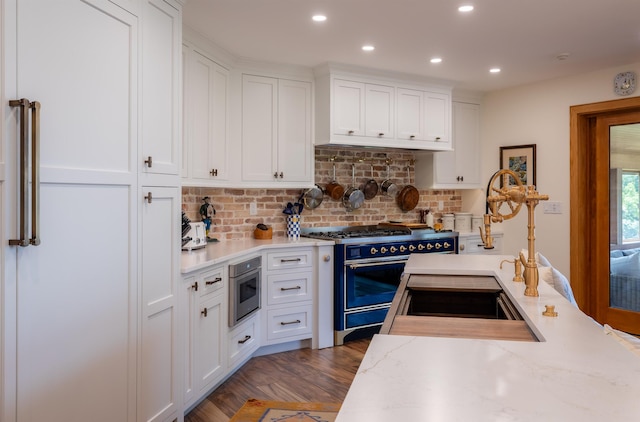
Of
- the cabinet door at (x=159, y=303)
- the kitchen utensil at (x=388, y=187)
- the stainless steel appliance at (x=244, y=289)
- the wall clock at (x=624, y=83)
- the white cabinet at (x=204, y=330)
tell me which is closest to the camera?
the cabinet door at (x=159, y=303)

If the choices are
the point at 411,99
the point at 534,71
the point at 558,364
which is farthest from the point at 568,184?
the point at 558,364

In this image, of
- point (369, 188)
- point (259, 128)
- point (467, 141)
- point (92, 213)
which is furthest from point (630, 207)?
point (92, 213)

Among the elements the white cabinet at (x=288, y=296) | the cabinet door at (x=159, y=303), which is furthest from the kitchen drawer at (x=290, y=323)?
the cabinet door at (x=159, y=303)

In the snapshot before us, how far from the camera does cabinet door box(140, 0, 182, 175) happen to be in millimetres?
2215

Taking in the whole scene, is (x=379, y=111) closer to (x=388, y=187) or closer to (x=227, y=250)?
(x=388, y=187)

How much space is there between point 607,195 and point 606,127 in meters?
0.62

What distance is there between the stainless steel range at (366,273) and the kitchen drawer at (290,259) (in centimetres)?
24

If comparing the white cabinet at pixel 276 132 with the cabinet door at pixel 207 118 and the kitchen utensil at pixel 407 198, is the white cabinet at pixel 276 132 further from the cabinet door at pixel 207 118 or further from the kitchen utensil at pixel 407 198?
the kitchen utensil at pixel 407 198

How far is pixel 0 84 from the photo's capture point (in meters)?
1.45

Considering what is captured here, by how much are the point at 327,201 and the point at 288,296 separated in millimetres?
1177

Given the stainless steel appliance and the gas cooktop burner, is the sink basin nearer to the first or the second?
the stainless steel appliance

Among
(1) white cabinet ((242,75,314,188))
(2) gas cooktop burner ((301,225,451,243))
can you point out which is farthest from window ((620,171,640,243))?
(1) white cabinet ((242,75,314,188))

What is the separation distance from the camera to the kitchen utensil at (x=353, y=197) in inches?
184

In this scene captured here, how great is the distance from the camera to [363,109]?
4.26 m
